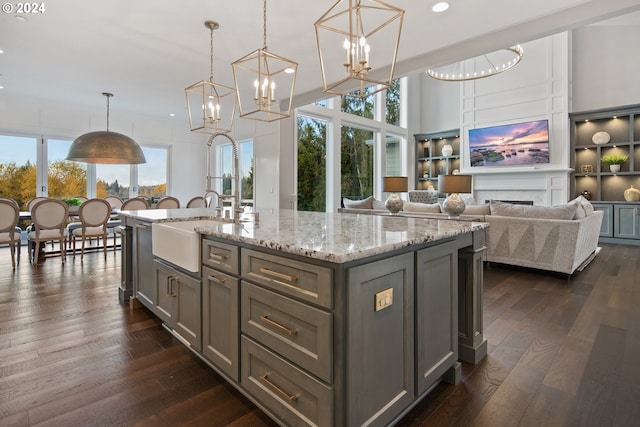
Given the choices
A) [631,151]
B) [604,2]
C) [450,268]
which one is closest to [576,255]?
[604,2]

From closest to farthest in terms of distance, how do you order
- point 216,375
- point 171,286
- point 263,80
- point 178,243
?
point 216,375, point 178,243, point 171,286, point 263,80

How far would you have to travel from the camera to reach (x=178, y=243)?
6.82 ft

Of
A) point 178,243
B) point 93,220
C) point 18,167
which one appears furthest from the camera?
point 18,167

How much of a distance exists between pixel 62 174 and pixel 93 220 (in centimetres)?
267

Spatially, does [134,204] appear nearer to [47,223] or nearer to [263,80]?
[47,223]

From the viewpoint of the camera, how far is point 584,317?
274cm

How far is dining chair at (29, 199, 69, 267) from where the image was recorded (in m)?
4.60

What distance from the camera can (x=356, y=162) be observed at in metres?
8.61

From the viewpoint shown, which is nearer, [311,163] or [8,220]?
[8,220]

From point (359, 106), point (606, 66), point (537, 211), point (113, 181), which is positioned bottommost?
point (537, 211)

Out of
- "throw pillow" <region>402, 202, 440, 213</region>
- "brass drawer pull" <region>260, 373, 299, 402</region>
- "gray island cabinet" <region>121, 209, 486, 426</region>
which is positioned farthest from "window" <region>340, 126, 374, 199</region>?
"brass drawer pull" <region>260, 373, 299, 402</region>

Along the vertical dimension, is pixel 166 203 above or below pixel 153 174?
below

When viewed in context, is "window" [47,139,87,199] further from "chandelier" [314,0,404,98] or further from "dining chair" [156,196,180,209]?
"chandelier" [314,0,404,98]

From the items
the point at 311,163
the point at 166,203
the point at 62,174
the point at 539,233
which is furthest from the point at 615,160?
the point at 62,174
